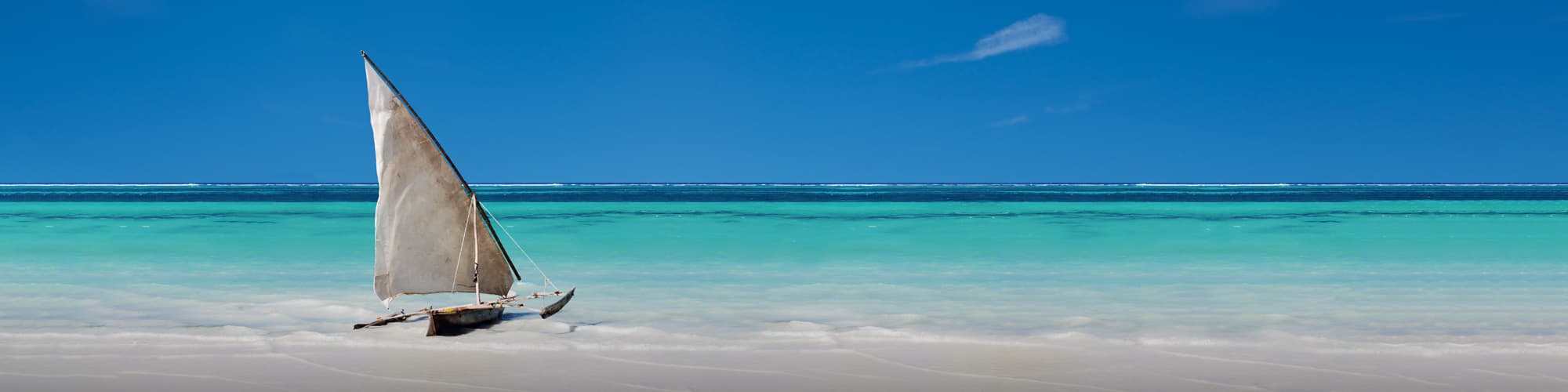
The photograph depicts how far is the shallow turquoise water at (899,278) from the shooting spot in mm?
9047

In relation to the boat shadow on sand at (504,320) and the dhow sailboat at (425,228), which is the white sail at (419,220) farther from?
the boat shadow on sand at (504,320)

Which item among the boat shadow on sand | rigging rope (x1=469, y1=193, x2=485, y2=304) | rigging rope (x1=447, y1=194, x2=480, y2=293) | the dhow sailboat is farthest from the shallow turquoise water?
rigging rope (x1=469, y1=193, x2=485, y2=304)

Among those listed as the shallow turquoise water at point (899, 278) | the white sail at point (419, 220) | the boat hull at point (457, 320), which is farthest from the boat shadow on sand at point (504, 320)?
the shallow turquoise water at point (899, 278)

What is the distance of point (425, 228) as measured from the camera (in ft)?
28.9

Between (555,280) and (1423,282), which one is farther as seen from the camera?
(555,280)

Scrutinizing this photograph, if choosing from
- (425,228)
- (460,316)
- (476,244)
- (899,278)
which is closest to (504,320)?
(476,244)

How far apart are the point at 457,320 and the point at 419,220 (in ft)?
4.04

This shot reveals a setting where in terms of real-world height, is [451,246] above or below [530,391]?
above

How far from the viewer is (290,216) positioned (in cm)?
3297

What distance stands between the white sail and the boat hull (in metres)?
0.75

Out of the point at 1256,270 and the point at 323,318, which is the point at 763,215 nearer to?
the point at 1256,270

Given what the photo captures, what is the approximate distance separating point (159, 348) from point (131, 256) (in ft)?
35.8

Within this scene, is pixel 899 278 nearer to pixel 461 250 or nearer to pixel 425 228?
pixel 461 250

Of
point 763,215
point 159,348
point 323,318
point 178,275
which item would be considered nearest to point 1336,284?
point 323,318
